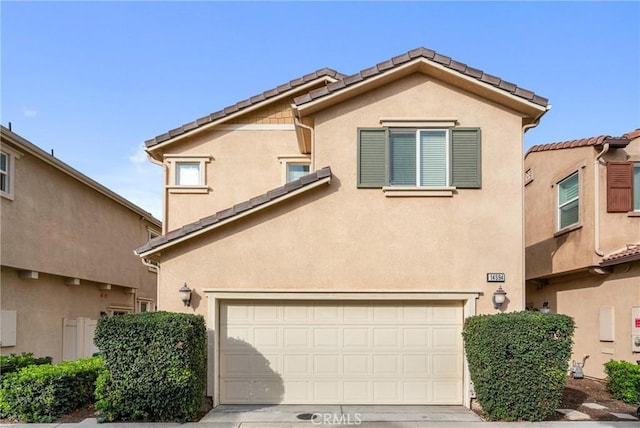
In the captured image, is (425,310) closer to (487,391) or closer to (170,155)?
(487,391)

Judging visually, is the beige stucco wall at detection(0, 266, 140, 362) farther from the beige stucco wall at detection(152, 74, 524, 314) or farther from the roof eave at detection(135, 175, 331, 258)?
the beige stucco wall at detection(152, 74, 524, 314)

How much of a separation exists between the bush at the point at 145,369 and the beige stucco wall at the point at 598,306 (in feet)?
30.7

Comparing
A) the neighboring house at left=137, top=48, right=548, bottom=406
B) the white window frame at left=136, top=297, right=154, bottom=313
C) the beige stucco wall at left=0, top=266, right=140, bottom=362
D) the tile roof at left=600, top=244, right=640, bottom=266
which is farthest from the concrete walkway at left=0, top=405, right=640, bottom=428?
the white window frame at left=136, top=297, right=154, bottom=313

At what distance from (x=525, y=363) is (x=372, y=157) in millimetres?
4671

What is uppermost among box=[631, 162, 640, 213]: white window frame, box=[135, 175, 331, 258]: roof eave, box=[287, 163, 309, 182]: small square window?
box=[287, 163, 309, 182]: small square window

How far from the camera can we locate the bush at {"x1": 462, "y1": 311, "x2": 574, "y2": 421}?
7926 millimetres

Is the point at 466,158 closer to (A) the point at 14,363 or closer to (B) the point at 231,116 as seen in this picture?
(B) the point at 231,116

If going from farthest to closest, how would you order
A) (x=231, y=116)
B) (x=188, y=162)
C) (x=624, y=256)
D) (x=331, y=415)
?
(x=188, y=162) → (x=231, y=116) → (x=624, y=256) → (x=331, y=415)

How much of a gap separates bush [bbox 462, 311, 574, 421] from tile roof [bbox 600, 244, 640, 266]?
10.0 ft

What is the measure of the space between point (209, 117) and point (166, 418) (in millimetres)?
7374

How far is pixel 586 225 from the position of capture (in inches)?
449

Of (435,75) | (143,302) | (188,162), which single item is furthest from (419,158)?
(143,302)

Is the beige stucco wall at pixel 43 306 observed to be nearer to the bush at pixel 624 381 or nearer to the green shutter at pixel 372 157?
the green shutter at pixel 372 157

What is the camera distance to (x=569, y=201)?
12.5 meters
